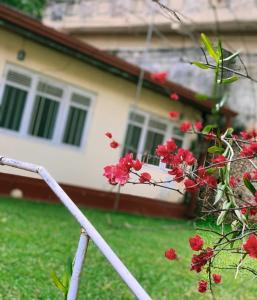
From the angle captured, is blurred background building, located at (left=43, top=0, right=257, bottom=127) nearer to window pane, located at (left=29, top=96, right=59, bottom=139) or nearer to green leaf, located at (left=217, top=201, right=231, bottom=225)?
window pane, located at (left=29, top=96, right=59, bottom=139)

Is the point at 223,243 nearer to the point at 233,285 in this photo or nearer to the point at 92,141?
the point at 233,285

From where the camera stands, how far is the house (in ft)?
32.0

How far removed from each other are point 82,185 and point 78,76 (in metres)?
2.13

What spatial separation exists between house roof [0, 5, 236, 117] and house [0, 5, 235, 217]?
0.6 inches

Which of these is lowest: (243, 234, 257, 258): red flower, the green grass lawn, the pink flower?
the green grass lawn

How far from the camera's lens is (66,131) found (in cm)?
1102

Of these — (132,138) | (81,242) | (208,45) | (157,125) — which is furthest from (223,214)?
(157,125)

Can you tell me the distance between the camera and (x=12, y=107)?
9953mm

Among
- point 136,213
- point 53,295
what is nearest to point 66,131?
point 136,213

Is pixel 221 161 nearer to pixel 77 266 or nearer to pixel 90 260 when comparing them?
pixel 77 266

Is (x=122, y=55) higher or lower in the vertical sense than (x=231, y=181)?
higher

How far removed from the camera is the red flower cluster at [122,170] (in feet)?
8.19

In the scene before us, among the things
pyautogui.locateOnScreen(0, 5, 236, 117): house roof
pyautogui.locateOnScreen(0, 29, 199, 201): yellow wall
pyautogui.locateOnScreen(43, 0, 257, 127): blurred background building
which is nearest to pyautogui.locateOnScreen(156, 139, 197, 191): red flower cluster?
pyautogui.locateOnScreen(0, 5, 236, 117): house roof

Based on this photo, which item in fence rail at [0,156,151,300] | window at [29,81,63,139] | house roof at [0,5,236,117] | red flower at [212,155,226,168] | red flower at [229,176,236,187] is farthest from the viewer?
window at [29,81,63,139]
